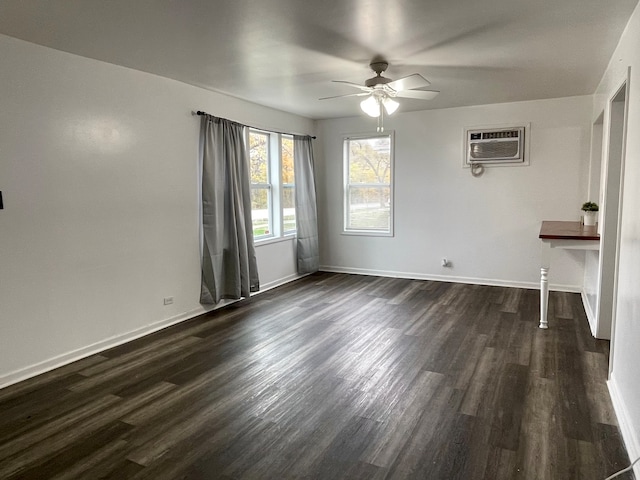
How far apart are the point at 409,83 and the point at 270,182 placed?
2881 mm

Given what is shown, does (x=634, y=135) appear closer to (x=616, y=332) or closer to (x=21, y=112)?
(x=616, y=332)

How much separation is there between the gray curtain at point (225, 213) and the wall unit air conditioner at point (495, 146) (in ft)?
9.59

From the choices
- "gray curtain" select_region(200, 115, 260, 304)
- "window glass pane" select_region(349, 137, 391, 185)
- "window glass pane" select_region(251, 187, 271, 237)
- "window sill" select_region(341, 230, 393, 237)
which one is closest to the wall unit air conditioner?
"window glass pane" select_region(349, 137, 391, 185)

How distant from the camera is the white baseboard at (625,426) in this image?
6.96ft

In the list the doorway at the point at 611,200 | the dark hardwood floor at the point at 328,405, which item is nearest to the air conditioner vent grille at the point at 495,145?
the doorway at the point at 611,200

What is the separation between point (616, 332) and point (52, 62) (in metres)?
Answer: 4.30

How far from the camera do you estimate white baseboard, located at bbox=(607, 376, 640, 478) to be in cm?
212

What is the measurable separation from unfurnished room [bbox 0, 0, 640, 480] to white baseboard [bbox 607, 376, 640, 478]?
0.8 inches

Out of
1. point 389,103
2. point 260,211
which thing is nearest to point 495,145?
point 389,103

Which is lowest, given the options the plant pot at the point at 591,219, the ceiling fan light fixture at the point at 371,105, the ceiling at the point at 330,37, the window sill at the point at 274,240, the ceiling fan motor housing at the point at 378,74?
the window sill at the point at 274,240

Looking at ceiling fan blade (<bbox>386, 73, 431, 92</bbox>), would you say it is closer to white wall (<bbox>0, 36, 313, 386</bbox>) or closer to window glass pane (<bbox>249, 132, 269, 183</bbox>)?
white wall (<bbox>0, 36, 313, 386</bbox>)

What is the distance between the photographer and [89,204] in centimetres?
359

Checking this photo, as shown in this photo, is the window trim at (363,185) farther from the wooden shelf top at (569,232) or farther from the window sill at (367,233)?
the wooden shelf top at (569,232)

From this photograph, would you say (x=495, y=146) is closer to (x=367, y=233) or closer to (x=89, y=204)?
(x=367, y=233)
